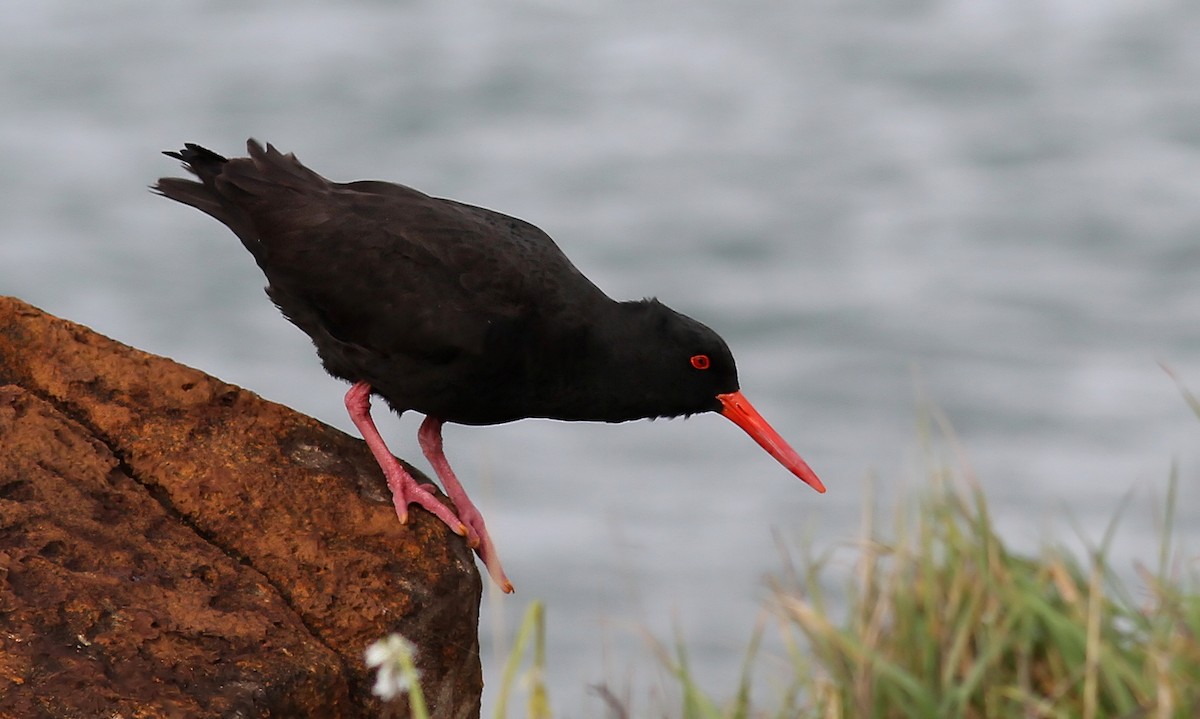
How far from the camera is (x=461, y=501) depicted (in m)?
6.68

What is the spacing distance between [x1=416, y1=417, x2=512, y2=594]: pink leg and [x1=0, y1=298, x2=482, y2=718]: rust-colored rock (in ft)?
0.54

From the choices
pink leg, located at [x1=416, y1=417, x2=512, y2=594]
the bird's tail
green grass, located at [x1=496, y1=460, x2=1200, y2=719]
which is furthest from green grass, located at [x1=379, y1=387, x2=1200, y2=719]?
the bird's tail

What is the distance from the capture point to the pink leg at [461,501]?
639 cm

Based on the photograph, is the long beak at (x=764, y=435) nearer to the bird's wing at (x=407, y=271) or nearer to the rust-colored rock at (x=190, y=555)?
the bird's wing at (x=407, y=271)

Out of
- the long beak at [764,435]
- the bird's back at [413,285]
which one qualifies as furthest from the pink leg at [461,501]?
the long beak at [764,435]

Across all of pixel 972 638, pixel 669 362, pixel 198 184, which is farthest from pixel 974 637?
pixel 198 184

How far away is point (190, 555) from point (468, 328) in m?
1.66

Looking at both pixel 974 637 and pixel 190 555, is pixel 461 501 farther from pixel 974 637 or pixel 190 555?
pixel 974 637

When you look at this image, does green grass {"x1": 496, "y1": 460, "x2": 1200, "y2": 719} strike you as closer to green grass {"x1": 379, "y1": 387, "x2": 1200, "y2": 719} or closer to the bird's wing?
green grass {"x1": 379, "y1": 387, "x2": 1200, "y2": 719}

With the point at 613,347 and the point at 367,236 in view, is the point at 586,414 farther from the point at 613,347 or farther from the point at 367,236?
the point at 367,236

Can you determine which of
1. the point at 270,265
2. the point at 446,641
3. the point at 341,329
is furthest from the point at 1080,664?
the point at 270,265

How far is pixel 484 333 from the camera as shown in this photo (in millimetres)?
6461

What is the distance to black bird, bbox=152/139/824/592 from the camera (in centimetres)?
656

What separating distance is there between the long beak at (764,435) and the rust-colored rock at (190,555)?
154 centimetres
